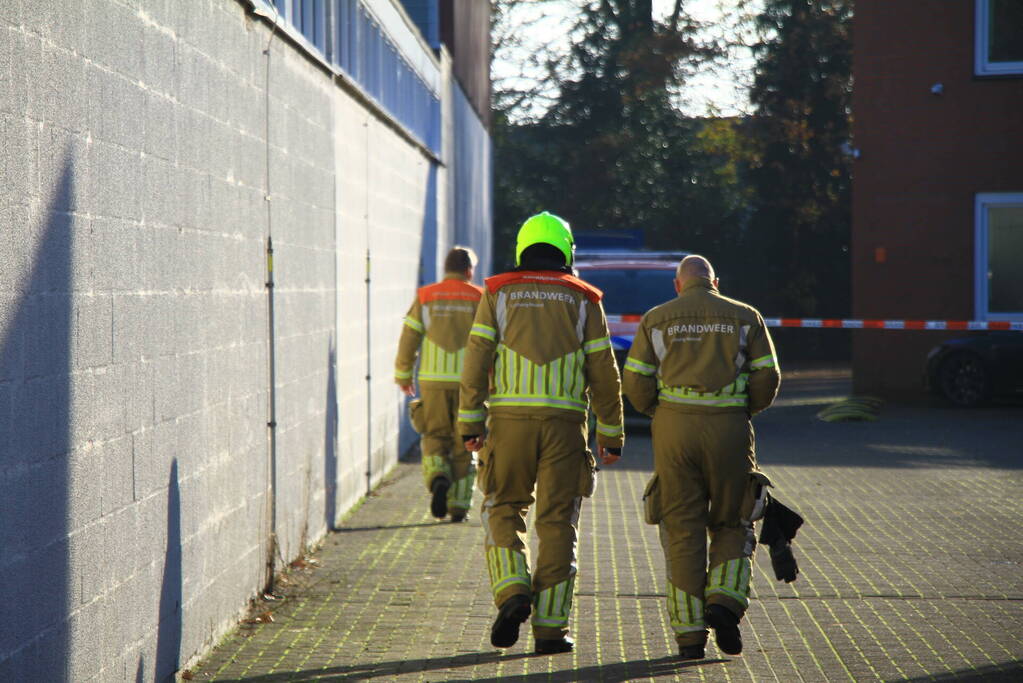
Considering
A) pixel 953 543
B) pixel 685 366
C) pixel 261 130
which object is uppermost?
pixel 261 130

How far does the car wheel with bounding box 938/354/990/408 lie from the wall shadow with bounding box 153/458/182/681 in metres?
15.7

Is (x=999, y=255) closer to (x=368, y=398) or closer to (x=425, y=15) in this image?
(x=425, y=15)

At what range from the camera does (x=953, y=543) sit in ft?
32.2

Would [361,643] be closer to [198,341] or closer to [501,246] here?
[198,341]

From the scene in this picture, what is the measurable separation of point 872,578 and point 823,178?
96.5ft

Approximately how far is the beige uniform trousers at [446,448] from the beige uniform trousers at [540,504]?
3.67 m

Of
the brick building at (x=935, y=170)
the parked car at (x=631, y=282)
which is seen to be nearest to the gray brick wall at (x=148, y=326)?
the parked car at (x=631, y=282)

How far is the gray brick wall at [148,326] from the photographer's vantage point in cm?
443

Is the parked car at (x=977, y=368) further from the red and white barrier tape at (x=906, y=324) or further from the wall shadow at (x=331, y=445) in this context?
the wall shadow at (x=331, y=445)

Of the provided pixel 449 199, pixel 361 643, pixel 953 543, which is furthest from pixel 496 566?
pixel 449 199

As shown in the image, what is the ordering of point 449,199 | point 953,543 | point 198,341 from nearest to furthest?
point 198,341 → point 953,543 → point 449,199

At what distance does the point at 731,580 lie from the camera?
6.73 meters

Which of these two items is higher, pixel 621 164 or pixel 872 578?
pixel 621 164

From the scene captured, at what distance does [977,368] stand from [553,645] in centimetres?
1460
